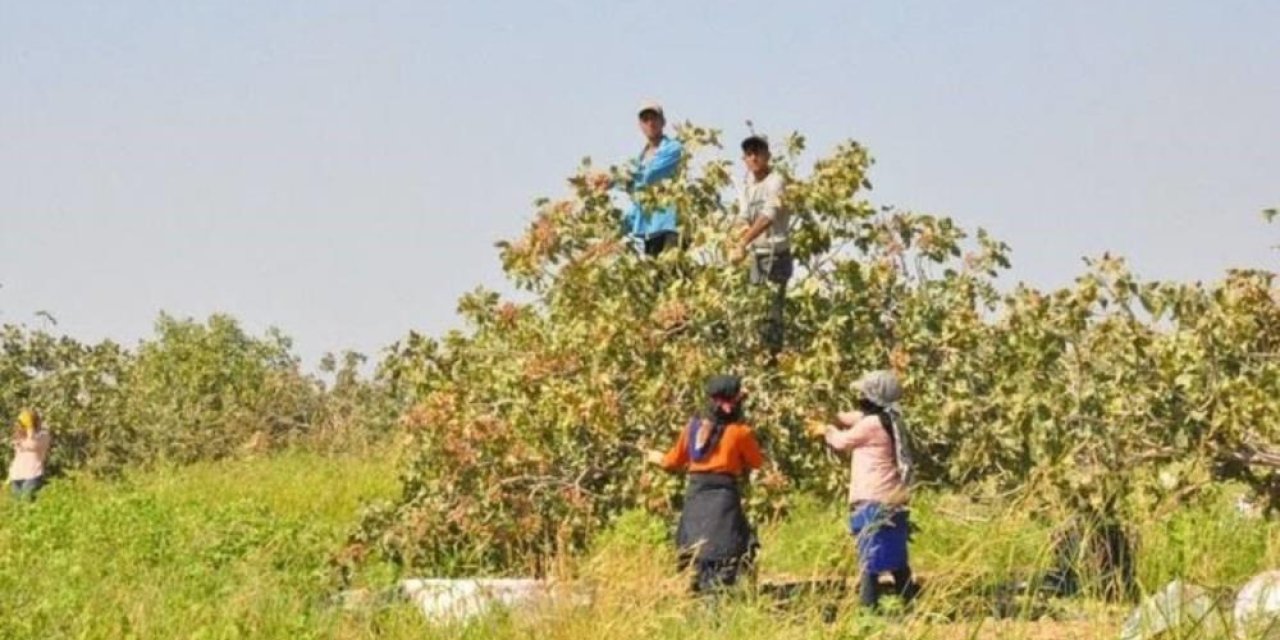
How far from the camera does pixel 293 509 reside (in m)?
16.3

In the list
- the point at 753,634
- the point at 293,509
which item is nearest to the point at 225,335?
the point at 293,509

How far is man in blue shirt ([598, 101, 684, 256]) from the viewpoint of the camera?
1088 cm

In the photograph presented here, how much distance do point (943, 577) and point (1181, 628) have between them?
2.75 feet

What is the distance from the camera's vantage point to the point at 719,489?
31.9 ft

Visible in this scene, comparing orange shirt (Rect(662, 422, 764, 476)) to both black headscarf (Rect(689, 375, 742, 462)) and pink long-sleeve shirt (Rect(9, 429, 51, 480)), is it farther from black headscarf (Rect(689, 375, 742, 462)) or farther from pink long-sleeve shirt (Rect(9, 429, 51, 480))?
pink long-sleeve shirt (Rect(9, 429, 51, 480))

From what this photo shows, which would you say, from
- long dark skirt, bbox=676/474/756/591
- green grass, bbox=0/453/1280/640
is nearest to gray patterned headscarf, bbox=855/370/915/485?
green grass, bbox=0/453/1280/640

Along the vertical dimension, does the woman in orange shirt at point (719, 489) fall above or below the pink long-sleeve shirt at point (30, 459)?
below

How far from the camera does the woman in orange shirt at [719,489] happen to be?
9680 millimetres

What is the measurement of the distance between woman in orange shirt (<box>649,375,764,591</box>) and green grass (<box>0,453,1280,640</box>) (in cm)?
20

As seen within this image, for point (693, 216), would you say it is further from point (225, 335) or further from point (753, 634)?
point (225, 335)

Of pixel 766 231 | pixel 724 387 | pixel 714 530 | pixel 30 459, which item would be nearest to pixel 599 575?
pixel 714 530

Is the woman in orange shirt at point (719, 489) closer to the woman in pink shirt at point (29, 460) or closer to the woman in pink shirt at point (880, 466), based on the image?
the woman in pink shirt at point (880, 466)

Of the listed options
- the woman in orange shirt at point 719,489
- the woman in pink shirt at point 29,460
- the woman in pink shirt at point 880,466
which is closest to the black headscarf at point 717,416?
the woman in orange shirt at point 719,489

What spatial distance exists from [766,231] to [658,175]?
2.31 feet
